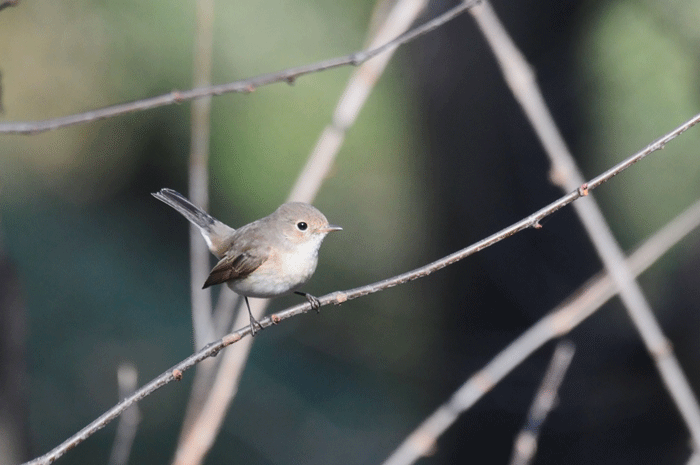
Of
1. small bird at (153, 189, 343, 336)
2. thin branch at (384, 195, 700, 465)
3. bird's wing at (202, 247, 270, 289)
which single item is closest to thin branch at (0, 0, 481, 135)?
thin branch at (384, 195, 700, 465)

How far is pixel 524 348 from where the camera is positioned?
1873mm

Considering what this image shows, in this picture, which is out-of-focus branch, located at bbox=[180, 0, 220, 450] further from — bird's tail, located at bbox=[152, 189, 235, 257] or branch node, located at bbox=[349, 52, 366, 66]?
bird's tail, located at bbox=[152, 189, 235, 257]

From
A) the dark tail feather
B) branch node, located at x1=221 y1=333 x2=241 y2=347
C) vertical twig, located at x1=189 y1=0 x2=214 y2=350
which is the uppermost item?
the dark tail feather

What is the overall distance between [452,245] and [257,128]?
5270mm

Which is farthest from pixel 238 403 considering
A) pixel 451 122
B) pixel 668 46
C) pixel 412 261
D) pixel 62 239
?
pixel 668 46

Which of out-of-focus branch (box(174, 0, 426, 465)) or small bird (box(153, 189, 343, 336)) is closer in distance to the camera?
out-of-focus branch (box(174, 0, 426, 465))

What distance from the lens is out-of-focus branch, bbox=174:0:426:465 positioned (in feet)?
5.56

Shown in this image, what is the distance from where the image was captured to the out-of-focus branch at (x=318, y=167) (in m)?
1.69

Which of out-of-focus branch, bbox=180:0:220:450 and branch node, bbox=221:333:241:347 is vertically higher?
out-of-focus branch, bbox=180:0:220:450

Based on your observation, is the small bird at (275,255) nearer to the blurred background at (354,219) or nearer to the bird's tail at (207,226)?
the bird's tail at (207,226)

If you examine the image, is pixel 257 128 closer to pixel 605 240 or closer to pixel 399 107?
pixel 399 107

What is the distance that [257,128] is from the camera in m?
9.02

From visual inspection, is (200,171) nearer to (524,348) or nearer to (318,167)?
(318,167)

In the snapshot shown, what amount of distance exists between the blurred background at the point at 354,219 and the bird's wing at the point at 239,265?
0.71 m
